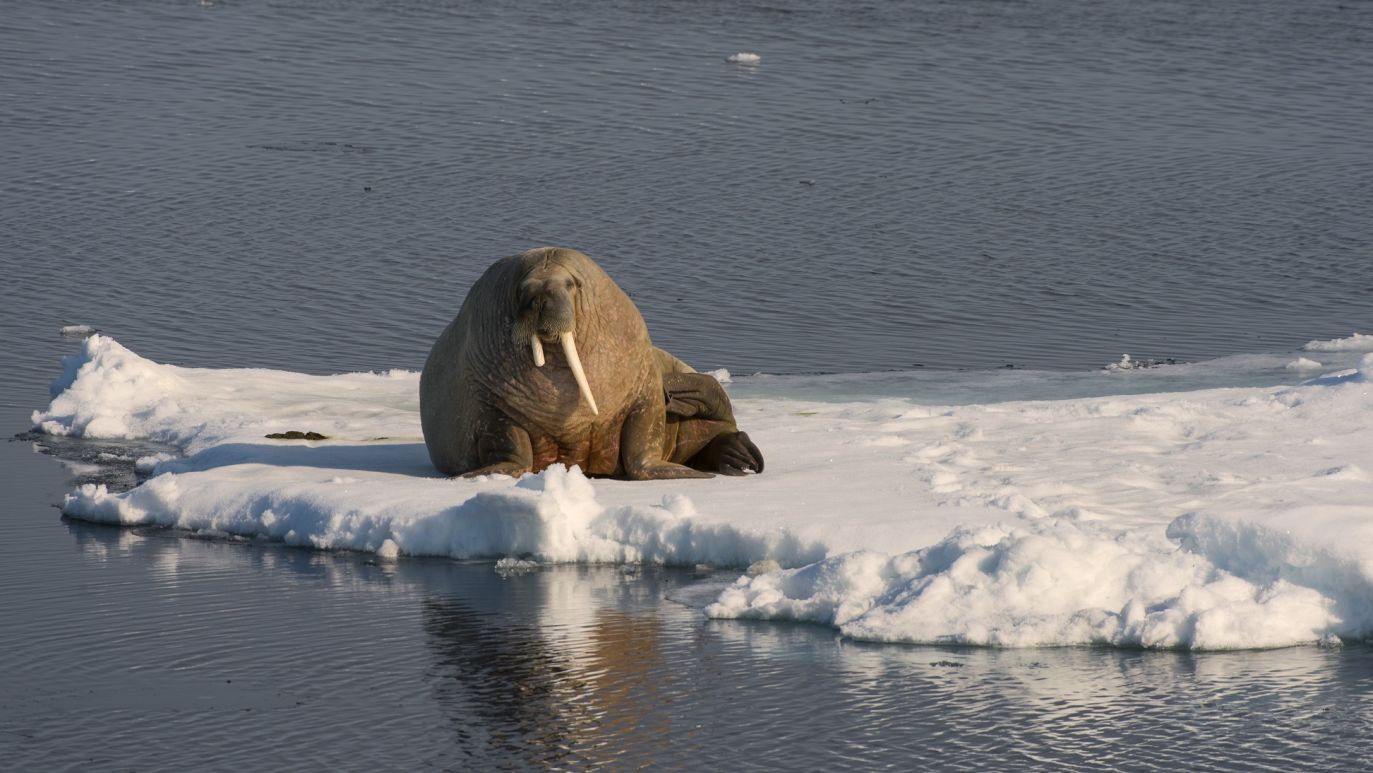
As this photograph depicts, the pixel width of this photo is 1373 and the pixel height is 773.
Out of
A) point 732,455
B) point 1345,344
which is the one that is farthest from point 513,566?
point 1345,344

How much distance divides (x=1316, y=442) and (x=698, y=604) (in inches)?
140

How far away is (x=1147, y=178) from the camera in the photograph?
2119 cm

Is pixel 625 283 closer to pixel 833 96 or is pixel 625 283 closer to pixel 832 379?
pixel 832 379

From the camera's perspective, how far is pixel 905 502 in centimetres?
810

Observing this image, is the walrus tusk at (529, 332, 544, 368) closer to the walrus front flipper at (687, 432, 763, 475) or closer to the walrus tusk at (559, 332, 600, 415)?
the walrus tusk at (559, 332, 600, 415)

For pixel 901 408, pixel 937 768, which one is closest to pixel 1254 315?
pixel 901 408

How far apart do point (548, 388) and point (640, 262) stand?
8.03 metres

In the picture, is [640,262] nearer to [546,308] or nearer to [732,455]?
[732,455]

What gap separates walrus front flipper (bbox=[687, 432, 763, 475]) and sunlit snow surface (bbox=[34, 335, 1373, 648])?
0.22 metres

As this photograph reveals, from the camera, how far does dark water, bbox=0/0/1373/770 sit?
19.3 ft

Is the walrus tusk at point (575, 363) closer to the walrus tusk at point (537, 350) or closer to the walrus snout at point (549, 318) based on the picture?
the walrus snout at point (549, 318)

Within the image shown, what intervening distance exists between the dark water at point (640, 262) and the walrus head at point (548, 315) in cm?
128

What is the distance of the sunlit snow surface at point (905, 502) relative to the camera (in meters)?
6.73

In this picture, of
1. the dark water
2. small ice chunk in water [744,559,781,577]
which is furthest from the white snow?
small ice chunk in water [744,559,781,577]
